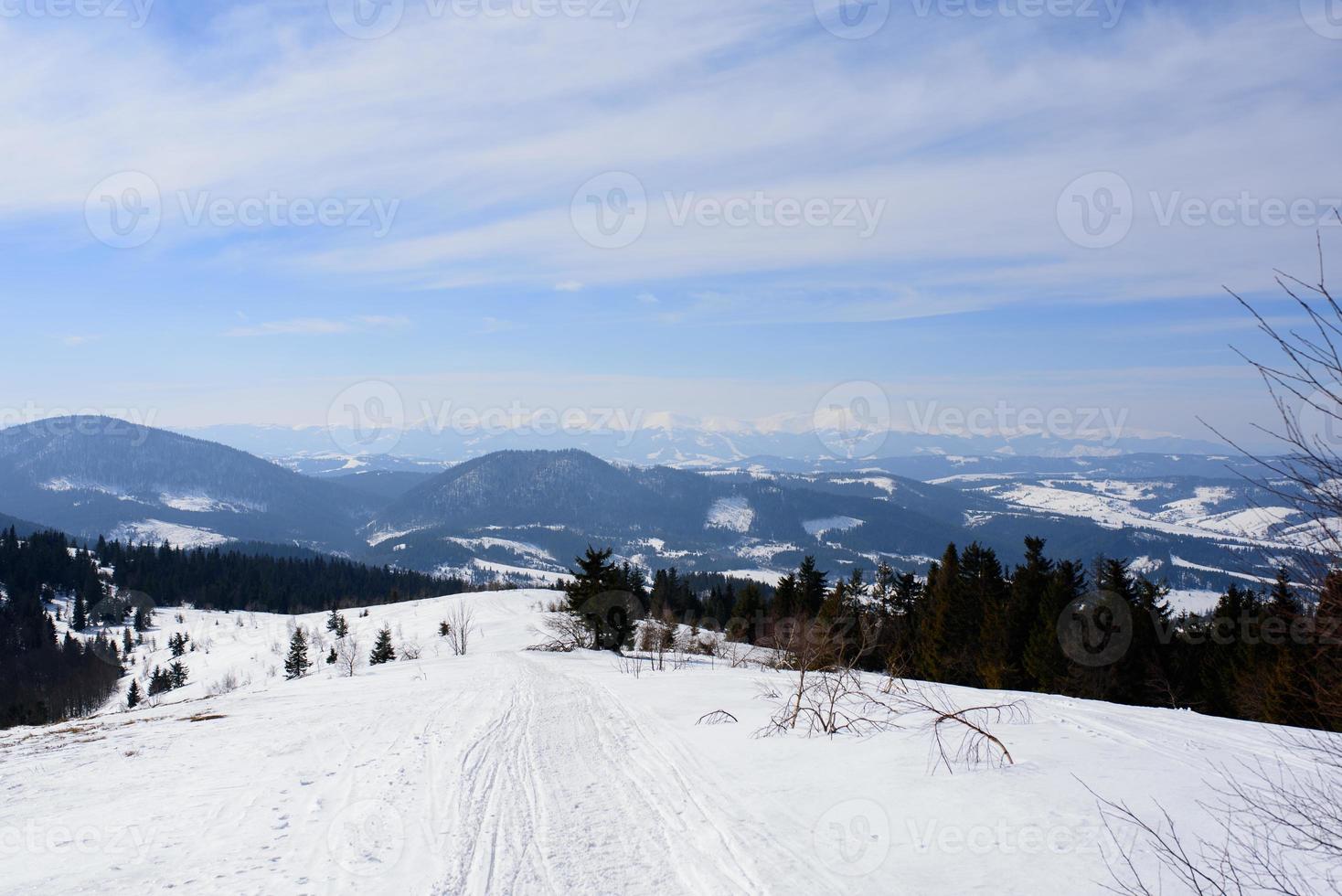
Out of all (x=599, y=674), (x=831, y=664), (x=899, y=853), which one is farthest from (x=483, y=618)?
(x=899, y=853)

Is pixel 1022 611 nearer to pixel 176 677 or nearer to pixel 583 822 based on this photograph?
pixel 583 822

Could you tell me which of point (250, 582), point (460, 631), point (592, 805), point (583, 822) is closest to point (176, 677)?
point (460, 631)

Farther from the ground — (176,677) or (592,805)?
(592,805)

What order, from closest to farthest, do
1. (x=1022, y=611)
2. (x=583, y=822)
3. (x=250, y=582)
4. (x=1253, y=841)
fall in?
(x=1253, y=841) < (x=583, y=822) < (x=1022, y=611) < (x=250, y=582)

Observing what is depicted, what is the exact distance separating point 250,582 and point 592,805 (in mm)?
151894

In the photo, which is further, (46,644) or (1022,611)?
(46,644)

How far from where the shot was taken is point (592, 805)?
7465 mm

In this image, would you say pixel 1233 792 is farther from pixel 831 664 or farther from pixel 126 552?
pixel 126 552

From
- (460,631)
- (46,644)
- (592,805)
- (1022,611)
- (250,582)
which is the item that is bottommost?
(46,644)

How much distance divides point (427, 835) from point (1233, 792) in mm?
7171

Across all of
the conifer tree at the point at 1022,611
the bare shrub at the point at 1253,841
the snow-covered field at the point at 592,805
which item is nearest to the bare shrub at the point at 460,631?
the conifer tree at the point at 1022,611

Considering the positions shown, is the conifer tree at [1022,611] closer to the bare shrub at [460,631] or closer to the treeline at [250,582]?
the bare shrub at [460,631]

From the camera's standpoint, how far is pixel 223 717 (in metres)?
14.6

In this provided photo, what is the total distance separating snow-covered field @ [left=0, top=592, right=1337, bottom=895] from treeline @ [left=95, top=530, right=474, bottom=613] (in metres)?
121
